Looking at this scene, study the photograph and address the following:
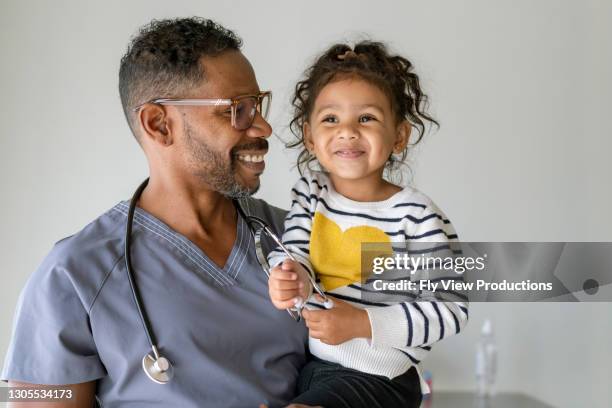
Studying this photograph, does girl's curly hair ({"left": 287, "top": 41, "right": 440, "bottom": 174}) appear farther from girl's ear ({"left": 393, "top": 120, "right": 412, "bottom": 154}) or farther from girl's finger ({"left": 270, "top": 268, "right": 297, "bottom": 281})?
girl's finger ({"left": 270, "top": 268, "right": 297, "bottom": 281})

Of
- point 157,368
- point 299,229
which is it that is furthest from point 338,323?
point 157,368

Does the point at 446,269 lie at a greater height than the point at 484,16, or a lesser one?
lesser

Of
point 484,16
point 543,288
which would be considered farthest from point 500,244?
point 484,16

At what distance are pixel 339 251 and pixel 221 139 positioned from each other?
0.36 meters

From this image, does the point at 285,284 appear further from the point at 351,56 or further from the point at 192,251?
the point at 351,56

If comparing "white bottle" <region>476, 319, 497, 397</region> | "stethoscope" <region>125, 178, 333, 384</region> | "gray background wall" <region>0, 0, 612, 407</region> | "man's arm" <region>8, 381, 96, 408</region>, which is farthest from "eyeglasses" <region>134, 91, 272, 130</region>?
"white bottle" <region>476, 319, 497, 397</region>

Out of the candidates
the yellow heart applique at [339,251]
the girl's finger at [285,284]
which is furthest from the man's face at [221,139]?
the girl's finger at [285,284]

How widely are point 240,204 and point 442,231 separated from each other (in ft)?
1.71

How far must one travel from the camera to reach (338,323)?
1464mm

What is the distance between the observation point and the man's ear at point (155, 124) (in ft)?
5.61

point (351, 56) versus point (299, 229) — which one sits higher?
point (351, 56)

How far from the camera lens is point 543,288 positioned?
3.77 meters

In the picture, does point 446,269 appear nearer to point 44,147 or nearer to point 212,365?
point 212,365

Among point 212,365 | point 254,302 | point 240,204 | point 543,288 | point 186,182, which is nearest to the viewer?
point 212,365
